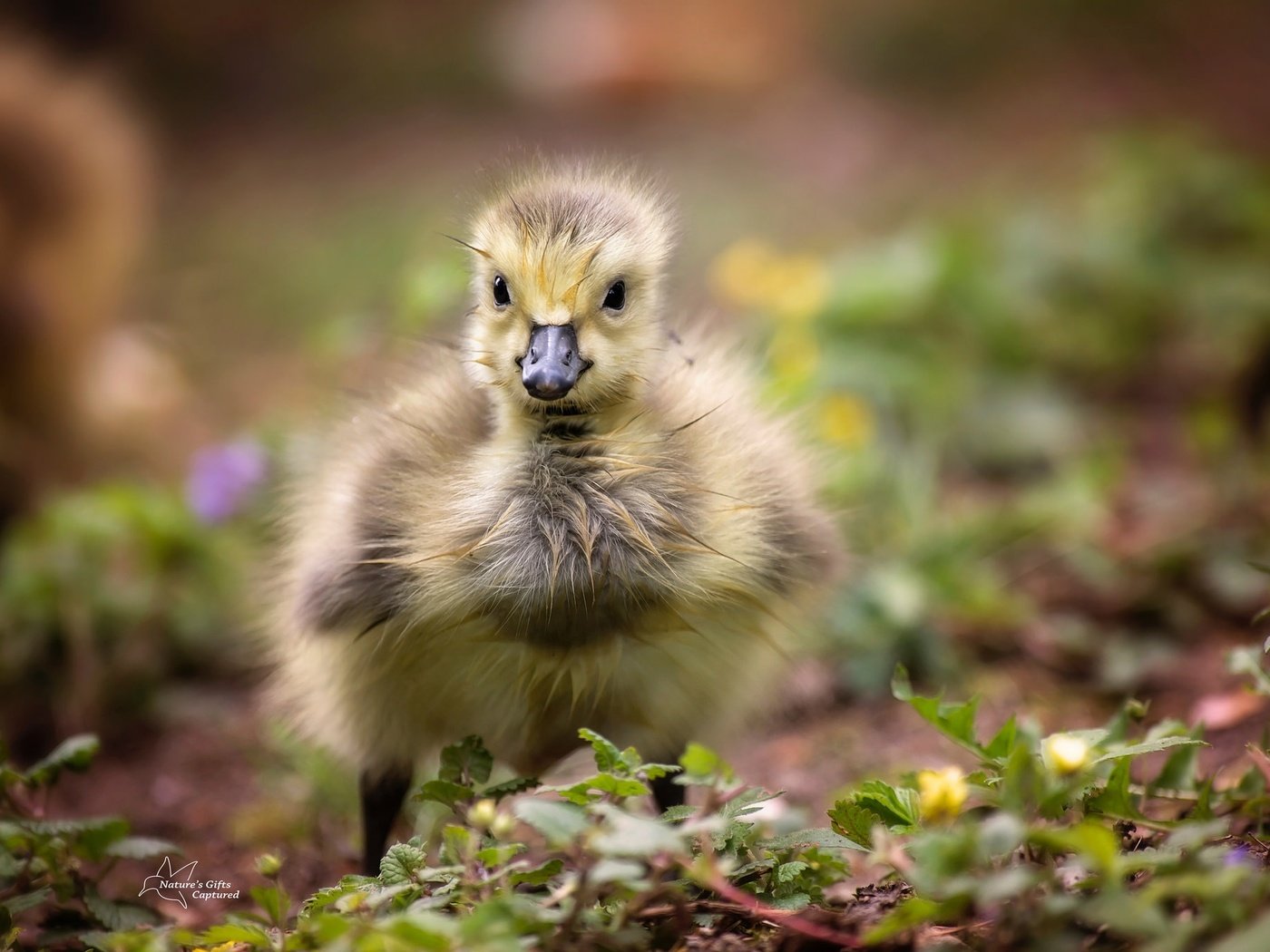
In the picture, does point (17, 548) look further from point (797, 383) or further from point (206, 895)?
point (797, 383)

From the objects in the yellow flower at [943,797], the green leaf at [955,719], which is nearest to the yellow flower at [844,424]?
the green leaf at [955,719]

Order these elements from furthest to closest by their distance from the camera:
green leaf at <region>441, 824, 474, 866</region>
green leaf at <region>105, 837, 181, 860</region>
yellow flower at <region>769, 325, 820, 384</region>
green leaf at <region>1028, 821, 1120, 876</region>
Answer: yellow flower at <region>769, 325, 820, 384</region>
green leaf at <region>105, 837, 181, 860</region>
green leaf at <region>441, 824, 474, 866</region>
green leaf at <region>1028, 821, 1120, 876</region>

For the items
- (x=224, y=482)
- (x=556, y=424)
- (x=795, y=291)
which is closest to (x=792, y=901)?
(x=556, y=424)

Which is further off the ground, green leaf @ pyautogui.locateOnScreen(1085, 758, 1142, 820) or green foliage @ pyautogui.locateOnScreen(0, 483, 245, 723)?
green leaf @ pyautogui.locateOnScreen(1085, 758, 1142, 820)

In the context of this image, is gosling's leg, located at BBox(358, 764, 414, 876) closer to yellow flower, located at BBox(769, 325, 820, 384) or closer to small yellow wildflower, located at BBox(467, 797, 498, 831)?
small yellow wildflower, located at BBox(467, 797, 498, 831)

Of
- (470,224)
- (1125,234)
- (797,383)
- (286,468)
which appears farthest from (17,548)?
(1125,234)

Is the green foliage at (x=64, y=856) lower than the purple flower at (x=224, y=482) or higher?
lower

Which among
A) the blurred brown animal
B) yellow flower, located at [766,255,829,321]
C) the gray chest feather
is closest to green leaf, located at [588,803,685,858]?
the gray chest feather

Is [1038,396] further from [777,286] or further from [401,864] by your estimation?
[401,864]

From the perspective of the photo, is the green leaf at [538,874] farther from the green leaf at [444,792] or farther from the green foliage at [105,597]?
the green foliage at [105,597]
